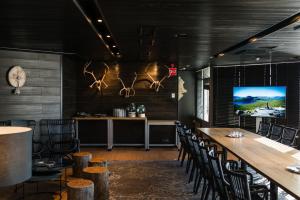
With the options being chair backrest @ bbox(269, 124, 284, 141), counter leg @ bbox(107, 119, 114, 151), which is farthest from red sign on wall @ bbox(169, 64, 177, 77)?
chair backrest @ bbox(269, 124, 284, 141)

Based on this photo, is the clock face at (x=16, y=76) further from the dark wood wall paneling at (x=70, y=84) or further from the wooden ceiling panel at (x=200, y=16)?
the wooden ceiling panel at (x=200, y=16)

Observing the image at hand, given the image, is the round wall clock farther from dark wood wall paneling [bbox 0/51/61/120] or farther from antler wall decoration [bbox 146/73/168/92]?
antler wall decoration [bbox 146/73/168/92]

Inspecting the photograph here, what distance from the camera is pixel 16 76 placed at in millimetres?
6566

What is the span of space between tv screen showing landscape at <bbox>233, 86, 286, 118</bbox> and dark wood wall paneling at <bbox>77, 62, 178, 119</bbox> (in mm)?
1845

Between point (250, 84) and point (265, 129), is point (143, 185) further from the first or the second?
point (250, 84)

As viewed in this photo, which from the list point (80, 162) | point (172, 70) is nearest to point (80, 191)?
point (80, 162)

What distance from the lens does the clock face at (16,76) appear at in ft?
21.2

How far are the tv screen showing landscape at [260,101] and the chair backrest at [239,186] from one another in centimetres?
588

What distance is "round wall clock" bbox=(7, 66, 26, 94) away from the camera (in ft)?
21.2

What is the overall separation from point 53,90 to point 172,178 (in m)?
3.55

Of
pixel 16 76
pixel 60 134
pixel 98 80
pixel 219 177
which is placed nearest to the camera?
pixel 219 177

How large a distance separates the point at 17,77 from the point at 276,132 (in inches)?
210

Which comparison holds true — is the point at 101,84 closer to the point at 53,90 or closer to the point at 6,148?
the point at 53,90

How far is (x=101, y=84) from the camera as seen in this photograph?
29.0 ft
